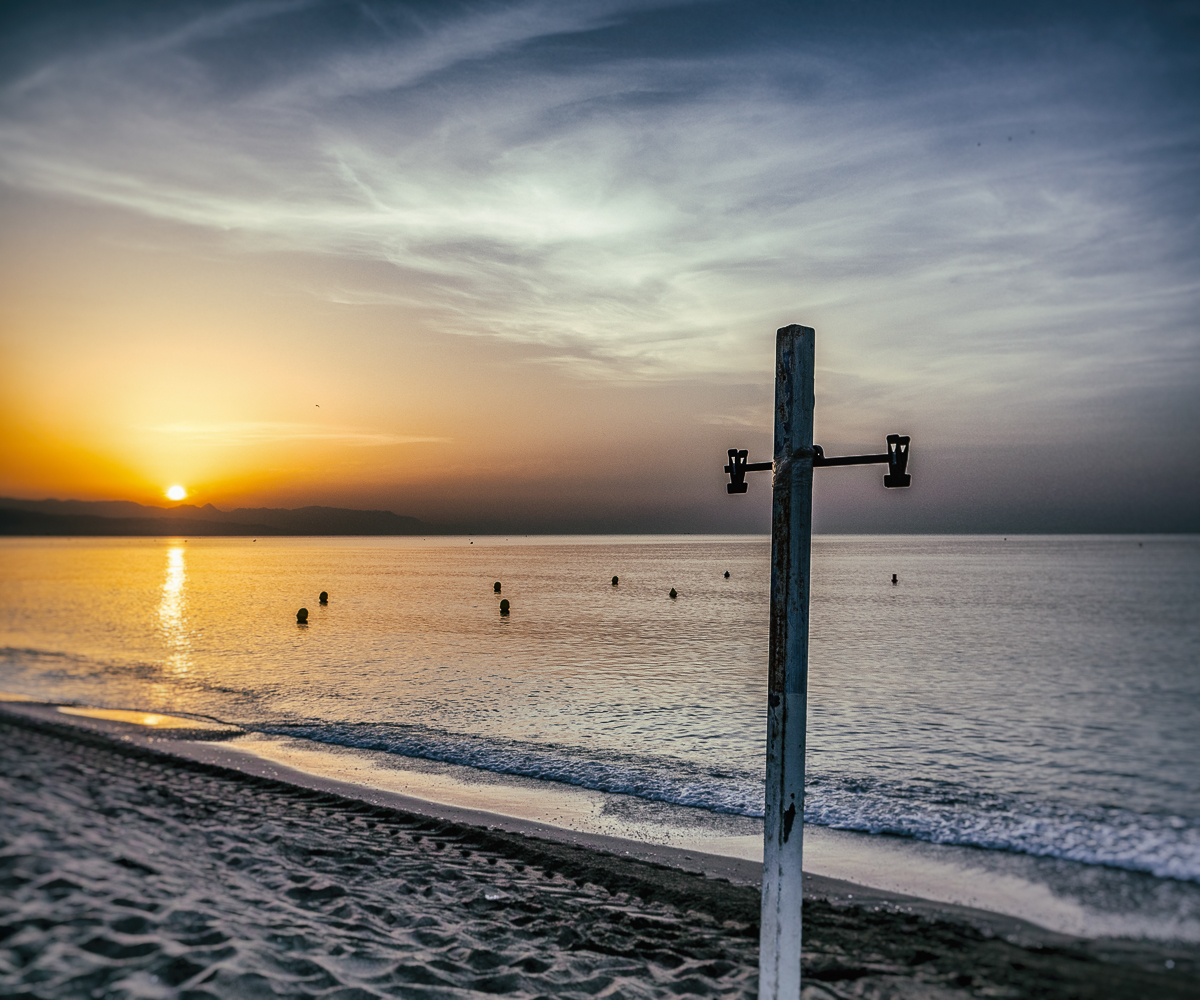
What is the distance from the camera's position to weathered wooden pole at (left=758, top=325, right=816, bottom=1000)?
12.9 feet

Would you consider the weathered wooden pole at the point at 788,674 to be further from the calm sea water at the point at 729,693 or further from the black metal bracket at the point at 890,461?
the calm sea water at the point at 729,693

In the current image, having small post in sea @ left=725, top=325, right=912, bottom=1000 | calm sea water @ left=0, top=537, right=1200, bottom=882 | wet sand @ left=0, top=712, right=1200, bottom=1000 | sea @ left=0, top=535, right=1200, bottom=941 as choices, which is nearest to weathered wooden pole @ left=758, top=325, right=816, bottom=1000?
small post in sea @ left=725, top=325, right=912, bottom=1000

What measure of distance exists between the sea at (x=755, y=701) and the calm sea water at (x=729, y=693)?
0.08 m

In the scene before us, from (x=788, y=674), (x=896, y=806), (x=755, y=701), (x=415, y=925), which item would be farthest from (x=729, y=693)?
(x=788, y=674)

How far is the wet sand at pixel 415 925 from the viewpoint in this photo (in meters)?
4.77

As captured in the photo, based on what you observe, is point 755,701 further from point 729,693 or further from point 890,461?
point 890,461

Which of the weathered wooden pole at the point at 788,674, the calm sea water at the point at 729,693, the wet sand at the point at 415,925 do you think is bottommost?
the calm sea water at the point at 729,693

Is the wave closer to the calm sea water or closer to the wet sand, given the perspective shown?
the calm sea water

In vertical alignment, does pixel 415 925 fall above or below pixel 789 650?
below

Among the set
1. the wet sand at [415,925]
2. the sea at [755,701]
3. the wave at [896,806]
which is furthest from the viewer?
the sea at [755,701]

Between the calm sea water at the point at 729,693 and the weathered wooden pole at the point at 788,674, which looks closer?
the weathered wooden pole at the point at 788,674

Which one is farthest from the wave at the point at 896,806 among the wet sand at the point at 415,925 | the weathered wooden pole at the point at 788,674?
the weathered wooden pole at the point at 788,674

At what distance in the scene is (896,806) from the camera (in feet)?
32.7

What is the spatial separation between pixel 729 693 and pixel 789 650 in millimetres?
14658
